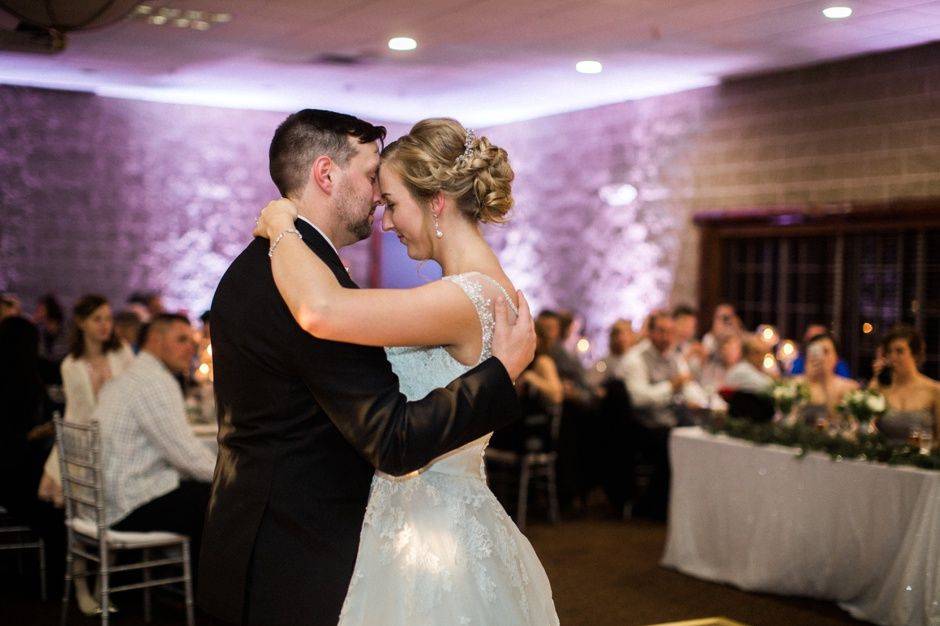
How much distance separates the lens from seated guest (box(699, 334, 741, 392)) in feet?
26.3

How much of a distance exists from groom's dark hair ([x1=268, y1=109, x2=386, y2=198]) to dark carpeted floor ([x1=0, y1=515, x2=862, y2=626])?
10.9ft

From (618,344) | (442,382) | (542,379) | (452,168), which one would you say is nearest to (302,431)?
(442,382)

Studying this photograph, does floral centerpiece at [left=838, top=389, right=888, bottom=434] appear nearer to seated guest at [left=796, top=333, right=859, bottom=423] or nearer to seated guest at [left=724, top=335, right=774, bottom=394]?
seated guest at [left=796, top=333, right=859, bottom=423]

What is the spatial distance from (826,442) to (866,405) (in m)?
0.26

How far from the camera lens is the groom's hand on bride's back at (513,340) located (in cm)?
186

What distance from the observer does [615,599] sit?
17.4 feet

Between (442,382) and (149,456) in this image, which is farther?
(149,456)

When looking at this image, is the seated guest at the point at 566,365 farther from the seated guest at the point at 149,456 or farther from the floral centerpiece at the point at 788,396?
the seated guest at the point at 149,456

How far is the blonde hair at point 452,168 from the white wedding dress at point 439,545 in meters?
0.20

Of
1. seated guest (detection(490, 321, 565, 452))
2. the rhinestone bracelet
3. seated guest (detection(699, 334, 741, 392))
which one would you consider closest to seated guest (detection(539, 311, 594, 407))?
seated guest (detection(490, 321, 565, 452))

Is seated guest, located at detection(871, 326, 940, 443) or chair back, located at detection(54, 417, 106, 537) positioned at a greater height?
seated guest, located at detection(871, 326, 940, 443)

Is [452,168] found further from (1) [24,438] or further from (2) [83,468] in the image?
Result: (1) [24,438]

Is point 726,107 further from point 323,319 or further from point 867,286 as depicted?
point 323,319

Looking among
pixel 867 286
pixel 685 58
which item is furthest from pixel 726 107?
pixel 867 286
